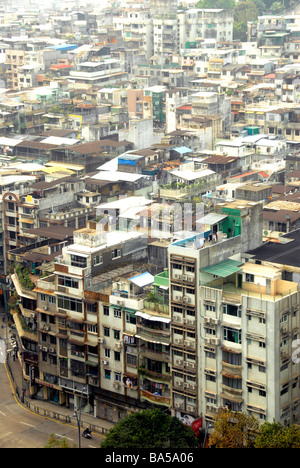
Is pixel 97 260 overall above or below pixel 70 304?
above

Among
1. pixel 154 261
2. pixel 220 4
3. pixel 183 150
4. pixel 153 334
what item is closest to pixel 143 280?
pixel 153 334

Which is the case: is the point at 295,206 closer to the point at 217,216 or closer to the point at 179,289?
the point at 217,216

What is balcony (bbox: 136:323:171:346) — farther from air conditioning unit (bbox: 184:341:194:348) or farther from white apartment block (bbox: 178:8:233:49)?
white apartment block (bbox: 178:8:233:49)

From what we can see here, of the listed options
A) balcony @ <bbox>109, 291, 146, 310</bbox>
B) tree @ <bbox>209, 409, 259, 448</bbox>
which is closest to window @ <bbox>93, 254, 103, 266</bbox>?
balcony @ <bbox>109, 291, 146, 310</bbox>

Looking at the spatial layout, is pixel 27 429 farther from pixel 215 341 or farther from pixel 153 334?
pixel 215 341

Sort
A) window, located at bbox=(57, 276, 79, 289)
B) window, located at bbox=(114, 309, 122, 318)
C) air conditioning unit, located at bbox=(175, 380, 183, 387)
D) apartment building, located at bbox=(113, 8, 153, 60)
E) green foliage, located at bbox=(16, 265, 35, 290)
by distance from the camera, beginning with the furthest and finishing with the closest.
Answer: apartment building, located at bbox=(113, 8, 153, 60) → green foliage, located at bbox=(16, 265, 35, 290) → window, located at bbox=(57, 276, 79, 289) → window, located at bbox=(114, 309, 122, 318) → air conditioning unit, located at bbox=(175, 380, 183, 387)

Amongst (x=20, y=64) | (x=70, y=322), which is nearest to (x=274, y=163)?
(x=70, y=322)

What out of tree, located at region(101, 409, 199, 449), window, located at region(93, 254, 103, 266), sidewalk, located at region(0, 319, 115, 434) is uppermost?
window, located at region(93, 254, 103, 266)
